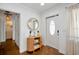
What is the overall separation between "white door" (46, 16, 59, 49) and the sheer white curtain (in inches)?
8.1

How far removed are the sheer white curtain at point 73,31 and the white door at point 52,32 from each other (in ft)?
0.67

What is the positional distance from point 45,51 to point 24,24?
23.5 inches

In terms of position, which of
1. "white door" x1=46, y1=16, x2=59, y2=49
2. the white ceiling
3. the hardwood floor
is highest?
the white ceiling

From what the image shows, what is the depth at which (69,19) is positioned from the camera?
1.54 m

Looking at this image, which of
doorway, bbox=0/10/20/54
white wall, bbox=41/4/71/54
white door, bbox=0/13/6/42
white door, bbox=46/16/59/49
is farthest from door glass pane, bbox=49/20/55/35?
white door, bbox=0/13/6/42

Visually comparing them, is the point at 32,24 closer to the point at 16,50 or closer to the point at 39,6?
the point at 39,6

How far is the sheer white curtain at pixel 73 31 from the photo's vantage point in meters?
1.50

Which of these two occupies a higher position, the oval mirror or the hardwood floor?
the oval mirror

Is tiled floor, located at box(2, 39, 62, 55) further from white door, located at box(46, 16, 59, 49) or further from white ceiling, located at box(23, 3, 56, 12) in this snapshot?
white ceiling, located at box(23, 3, 56, 12)

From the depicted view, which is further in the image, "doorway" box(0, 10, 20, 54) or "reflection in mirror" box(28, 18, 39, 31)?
"reflection in mirror" box(28, 18, 39, 31)

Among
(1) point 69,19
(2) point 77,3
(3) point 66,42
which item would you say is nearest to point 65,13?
(1) point 69,19

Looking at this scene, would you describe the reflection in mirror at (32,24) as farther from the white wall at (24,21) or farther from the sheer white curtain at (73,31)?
the sheer white curtain at (73,31)

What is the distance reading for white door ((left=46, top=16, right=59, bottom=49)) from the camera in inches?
63.1

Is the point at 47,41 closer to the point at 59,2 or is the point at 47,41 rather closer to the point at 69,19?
the point at 69,19
